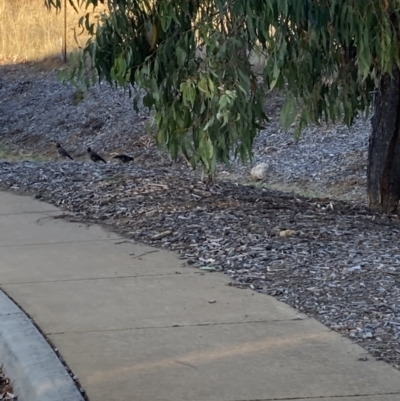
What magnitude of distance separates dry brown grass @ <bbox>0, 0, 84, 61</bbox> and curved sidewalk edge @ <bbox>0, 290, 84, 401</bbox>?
22.1 m

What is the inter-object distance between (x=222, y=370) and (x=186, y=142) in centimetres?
362

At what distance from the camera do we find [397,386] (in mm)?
4590

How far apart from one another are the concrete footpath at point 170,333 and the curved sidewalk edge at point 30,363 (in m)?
0.10

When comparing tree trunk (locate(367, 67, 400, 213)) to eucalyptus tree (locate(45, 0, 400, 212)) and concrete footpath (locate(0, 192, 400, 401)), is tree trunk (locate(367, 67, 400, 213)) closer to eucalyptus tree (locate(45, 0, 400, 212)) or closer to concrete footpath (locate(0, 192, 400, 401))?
eucalyptus tree (locate(45, 0, 400, 212))

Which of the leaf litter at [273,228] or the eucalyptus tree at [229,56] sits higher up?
the eucalyptus tree at [229,56]

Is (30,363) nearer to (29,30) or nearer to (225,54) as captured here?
(225,54)

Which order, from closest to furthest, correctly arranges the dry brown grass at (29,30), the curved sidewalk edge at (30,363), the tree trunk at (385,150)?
the curved sidewalk edge at (30,363) → the tree trunk at (385,150) → the dry brown grass at (29,30)

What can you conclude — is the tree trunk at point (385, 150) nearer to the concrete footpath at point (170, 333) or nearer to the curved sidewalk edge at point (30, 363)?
the concrete footpath at point (170, 333)

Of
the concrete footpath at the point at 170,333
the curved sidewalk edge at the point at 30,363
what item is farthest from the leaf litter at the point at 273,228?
the curved sidewalk edge at the point at 30,363

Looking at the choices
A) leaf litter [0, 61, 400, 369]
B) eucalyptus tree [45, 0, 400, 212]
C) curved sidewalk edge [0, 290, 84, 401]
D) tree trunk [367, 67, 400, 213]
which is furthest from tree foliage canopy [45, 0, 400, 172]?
curved sidewalk edge [0, 290, 84, 401]

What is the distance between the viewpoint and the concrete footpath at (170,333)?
4.61m

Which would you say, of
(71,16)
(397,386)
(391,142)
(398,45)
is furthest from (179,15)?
(71,16)

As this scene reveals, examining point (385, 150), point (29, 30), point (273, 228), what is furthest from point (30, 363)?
point (29, 30)

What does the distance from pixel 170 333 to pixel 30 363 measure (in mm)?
956
